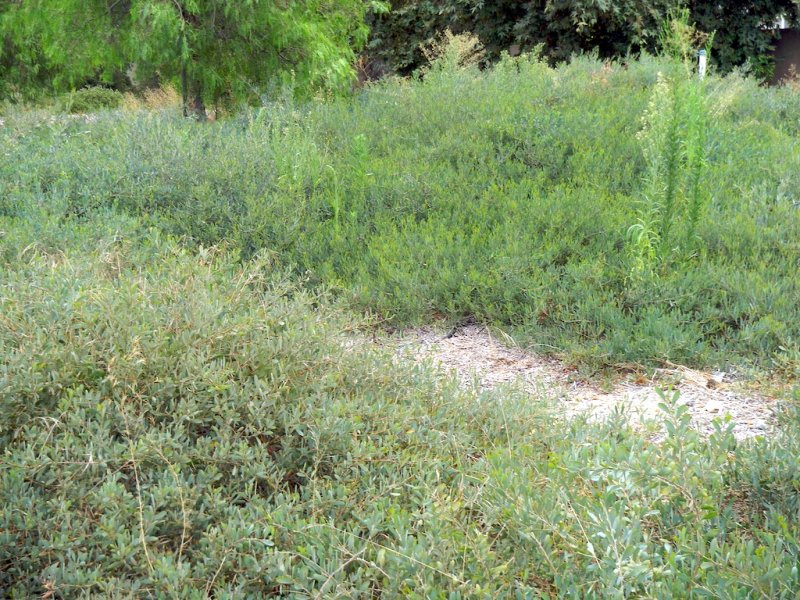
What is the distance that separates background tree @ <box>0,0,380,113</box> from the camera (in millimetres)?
8812

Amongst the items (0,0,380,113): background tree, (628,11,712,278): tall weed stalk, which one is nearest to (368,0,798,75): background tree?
(0,0,380,113): background tree

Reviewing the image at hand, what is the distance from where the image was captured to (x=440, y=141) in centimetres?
765

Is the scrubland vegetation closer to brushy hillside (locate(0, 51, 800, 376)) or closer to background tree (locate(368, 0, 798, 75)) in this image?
brushy hillside (locate(0, 51, 800, 376))

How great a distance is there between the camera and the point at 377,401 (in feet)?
9.77

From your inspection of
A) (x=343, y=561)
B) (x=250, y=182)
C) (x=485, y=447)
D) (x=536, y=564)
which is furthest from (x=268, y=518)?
(x=250, y=182)

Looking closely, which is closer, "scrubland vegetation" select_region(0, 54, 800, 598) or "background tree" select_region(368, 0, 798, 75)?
"scrubland vegetation" select_region(0, 54, 800, 598)

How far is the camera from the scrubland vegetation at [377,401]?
6.95 feet

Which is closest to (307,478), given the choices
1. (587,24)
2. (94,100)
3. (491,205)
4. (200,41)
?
(491,205)

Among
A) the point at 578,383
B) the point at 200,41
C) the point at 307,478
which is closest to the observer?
the point at 307,478

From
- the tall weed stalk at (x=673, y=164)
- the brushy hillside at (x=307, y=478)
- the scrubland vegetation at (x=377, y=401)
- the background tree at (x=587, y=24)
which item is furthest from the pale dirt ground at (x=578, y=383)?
the background tree at (x=587, y=24)

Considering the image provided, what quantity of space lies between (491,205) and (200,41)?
469cm

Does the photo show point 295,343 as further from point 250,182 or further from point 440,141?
point 440,141

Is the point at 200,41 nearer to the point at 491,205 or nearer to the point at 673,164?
the point at 491,205

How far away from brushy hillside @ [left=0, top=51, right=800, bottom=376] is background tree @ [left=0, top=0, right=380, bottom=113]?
0.95 m
